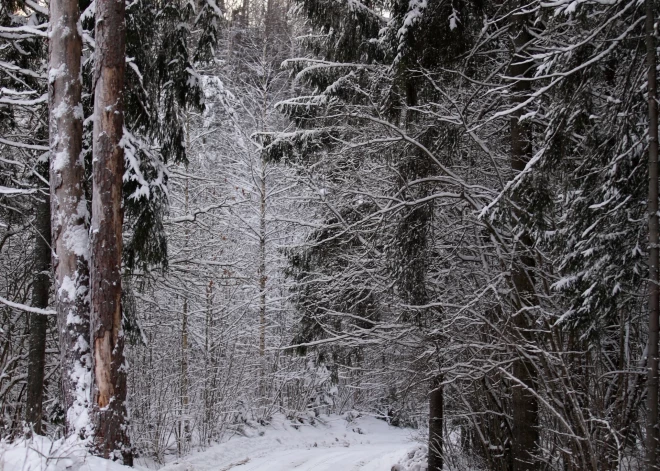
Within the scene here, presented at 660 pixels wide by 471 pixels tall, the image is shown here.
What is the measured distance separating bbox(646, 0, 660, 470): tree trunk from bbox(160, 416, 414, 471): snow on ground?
5.20 meters

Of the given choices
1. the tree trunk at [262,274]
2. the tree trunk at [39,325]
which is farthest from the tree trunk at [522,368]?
the tree trunk at [262,274]

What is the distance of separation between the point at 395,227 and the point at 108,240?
14.2ft

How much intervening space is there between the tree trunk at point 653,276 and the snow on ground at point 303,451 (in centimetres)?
520

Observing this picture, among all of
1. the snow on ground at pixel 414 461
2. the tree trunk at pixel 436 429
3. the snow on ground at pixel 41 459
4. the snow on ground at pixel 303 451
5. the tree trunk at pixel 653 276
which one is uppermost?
the tree trunk at pixel 653 276

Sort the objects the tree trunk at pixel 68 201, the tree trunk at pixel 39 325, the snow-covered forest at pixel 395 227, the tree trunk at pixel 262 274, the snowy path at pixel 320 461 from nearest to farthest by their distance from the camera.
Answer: the snow-covered forest at pixel 395 227 < the tree trunk at pixel 68 201 < the tree trunk at pixel 39 325 < the snowy path at pixel 320 461 < the tree trunk at pixel 262 274

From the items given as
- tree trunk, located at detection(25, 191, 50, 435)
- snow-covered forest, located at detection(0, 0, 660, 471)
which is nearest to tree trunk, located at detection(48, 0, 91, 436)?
snow-covered forest, located at detection(0, 0, 660, 471)

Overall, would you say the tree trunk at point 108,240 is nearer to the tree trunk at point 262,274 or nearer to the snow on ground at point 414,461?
the snow on ground at point 414,461

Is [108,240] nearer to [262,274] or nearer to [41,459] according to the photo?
[41,459]

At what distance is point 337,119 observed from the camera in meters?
9.71

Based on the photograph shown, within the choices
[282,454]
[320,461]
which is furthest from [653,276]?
[282,454]

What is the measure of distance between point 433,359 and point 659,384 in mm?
3212

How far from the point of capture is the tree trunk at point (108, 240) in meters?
4.68

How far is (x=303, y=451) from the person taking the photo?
11875mm

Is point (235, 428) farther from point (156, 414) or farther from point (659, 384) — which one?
point (659, 384)
